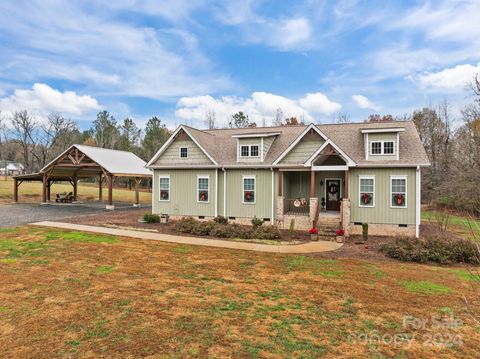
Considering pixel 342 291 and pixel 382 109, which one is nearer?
pixel 342 291

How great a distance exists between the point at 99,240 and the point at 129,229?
357 cm

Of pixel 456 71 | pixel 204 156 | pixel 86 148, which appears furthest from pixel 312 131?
pixel 456 71

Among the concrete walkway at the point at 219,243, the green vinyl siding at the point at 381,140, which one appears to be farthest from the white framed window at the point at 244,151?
the green vinyl siding at the point at 381,140

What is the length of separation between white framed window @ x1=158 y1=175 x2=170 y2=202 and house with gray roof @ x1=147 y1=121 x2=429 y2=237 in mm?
70

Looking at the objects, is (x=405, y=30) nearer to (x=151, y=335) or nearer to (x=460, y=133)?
(x=151, y=335)

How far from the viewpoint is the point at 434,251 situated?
1303 cm

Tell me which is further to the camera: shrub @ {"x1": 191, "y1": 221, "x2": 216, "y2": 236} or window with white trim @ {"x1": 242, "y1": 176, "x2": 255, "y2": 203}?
window with white trim @ {"x1": 242, "y1": 176, "x2": 255, "y2": 203}

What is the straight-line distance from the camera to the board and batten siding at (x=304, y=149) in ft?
63.5

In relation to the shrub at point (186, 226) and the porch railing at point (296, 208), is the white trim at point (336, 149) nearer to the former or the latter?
the porch railing at point (296, 208)

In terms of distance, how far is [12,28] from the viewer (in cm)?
1923

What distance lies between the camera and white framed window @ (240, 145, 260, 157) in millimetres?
20812

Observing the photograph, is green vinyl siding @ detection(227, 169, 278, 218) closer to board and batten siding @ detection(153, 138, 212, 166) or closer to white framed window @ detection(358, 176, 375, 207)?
board and batten siding @ detection(153, 138, 212, 166)

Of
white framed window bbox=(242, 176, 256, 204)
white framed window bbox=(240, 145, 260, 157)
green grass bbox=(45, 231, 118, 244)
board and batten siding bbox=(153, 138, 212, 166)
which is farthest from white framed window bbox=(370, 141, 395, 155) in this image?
green grass bbox=(45, 231, 118, 244)

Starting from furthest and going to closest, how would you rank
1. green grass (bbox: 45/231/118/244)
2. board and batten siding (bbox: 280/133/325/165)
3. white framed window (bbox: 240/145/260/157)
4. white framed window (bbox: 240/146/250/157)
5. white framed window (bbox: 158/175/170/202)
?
white framed window (bbox: 158/175/170/202) < white framed window (bbox: 240/146/250/157) < white framed window (bbox: 240/145/260/157) < board and batten siding (bbox: 280/133/325/165) < green grass (bbox: 45/231/118/244)
